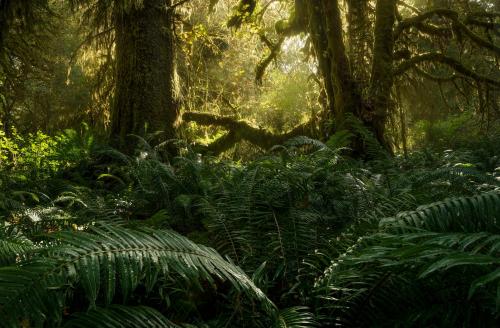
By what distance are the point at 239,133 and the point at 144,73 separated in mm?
3150

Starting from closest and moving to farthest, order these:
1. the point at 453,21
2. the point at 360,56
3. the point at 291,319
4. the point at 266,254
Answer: the point at 291,319 < the point at 266,254 < the point at 453,21 < the point at 360,56

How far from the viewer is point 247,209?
3084 millimetres

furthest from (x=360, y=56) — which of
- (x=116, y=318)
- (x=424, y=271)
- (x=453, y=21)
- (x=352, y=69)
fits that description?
(x=116, y=318)

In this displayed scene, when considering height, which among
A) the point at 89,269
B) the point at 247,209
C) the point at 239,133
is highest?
the point at 239,133

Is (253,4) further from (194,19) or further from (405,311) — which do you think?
(405,311)

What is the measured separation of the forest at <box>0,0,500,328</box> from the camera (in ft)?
5.56

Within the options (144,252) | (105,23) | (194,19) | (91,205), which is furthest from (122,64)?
(194,19)

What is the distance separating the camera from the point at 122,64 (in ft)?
23.3

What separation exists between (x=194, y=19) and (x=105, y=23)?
20.2ft

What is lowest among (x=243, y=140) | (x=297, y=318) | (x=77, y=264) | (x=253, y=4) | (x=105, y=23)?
(x=297, y=318)

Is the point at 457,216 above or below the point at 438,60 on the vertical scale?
below

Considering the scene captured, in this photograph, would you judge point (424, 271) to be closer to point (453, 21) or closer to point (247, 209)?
point (247, 209)

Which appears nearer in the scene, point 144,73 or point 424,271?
point 424,271

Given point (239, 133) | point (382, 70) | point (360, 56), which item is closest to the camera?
point (382, 70)
